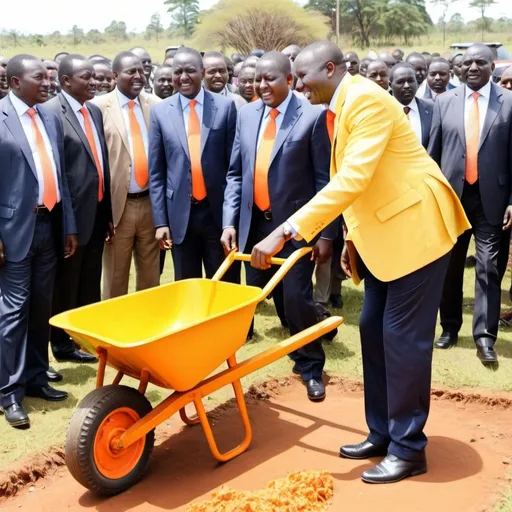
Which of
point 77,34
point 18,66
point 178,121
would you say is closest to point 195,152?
point 178,121

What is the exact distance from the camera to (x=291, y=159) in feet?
18.9

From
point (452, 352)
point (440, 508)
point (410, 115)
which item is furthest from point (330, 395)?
point (410, 115)

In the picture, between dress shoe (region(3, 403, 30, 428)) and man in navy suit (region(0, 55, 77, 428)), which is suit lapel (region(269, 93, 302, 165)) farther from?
dress shoe (region(3, 403, 30, 428))

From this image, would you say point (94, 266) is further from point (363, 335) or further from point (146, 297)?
point (363, 335)

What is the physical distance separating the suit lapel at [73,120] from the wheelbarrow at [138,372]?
6.06ft

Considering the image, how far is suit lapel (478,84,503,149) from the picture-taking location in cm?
634

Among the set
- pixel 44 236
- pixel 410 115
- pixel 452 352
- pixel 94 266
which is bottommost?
pixel 452 352

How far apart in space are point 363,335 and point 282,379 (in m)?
1.63

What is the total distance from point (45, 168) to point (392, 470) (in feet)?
10.2

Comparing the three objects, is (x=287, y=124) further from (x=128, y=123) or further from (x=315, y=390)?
(x=315, y=390)

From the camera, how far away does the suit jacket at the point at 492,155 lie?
6332mm

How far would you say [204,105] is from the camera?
255 inches

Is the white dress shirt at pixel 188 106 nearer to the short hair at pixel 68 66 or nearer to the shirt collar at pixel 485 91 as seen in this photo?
the short hair at pixel 68 66

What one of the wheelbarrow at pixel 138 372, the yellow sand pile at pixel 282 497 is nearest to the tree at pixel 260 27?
the wheelbarrow at pixel 138 372
